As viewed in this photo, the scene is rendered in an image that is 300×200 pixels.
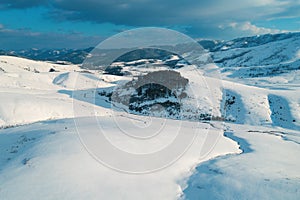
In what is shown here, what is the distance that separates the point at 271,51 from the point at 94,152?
670 feet

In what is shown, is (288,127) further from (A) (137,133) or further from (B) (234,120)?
(A) (137,133)

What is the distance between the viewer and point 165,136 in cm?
1945

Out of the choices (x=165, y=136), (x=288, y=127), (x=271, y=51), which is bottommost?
(x=288, y=127)

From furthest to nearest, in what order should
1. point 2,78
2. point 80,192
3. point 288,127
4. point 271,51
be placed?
point 271,51, point 2,78, point 288,127, point 80,192

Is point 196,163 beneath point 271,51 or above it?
beneath

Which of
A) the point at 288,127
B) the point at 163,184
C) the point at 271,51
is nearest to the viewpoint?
the point at 163,184

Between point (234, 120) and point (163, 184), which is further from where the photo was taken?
point (234, 120)

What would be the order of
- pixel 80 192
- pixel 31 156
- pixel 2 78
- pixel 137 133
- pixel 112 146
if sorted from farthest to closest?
pixel 2 78, pixel 137 133, pixel 112 146, pixel 31 156, pixel 80 192

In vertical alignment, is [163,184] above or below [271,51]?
below

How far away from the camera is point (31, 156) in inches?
533

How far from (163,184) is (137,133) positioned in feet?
23.8

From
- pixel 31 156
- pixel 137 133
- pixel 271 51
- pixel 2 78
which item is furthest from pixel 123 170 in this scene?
pixel 271 51

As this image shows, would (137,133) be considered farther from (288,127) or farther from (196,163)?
(288,127)

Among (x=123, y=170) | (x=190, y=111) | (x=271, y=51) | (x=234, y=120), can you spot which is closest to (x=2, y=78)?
(x=190, y=111)
